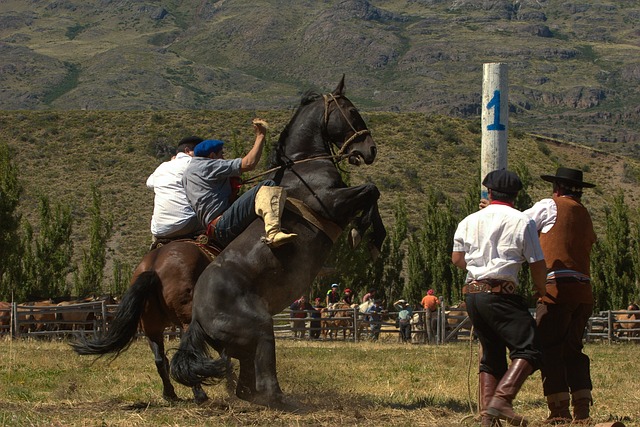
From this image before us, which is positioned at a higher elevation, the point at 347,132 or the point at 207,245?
the point at 347,132

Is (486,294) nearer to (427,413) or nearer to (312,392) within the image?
(427,413)

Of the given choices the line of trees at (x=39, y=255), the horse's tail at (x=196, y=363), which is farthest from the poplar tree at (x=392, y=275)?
the horse's tail at (x=196, y=363)

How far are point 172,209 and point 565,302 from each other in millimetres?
3812

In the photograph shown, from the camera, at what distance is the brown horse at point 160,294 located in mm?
9906

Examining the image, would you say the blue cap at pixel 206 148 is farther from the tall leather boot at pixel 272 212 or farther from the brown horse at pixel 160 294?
the tall leather boot at pixel 272 212

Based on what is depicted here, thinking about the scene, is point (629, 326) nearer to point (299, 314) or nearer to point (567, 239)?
point (299, 314)

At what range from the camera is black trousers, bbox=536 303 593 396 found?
28.8 feet

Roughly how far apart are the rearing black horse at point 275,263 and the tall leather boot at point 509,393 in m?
2.00

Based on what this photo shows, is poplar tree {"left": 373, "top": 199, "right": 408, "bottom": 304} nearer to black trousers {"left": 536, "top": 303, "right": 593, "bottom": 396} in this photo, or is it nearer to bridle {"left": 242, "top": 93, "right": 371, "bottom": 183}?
bridle {"left": 242, "top": 93, "right": 371, "bottom": 183}

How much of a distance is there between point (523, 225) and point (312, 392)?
12.7ft

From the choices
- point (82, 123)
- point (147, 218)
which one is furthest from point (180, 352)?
point (82, 123)

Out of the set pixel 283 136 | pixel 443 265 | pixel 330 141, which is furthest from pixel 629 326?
pixel 283 136

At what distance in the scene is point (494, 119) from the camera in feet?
31.6

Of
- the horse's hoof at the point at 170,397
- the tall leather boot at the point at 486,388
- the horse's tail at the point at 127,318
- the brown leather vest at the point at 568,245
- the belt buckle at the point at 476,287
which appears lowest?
the horse's hoof at the point at 170,397
